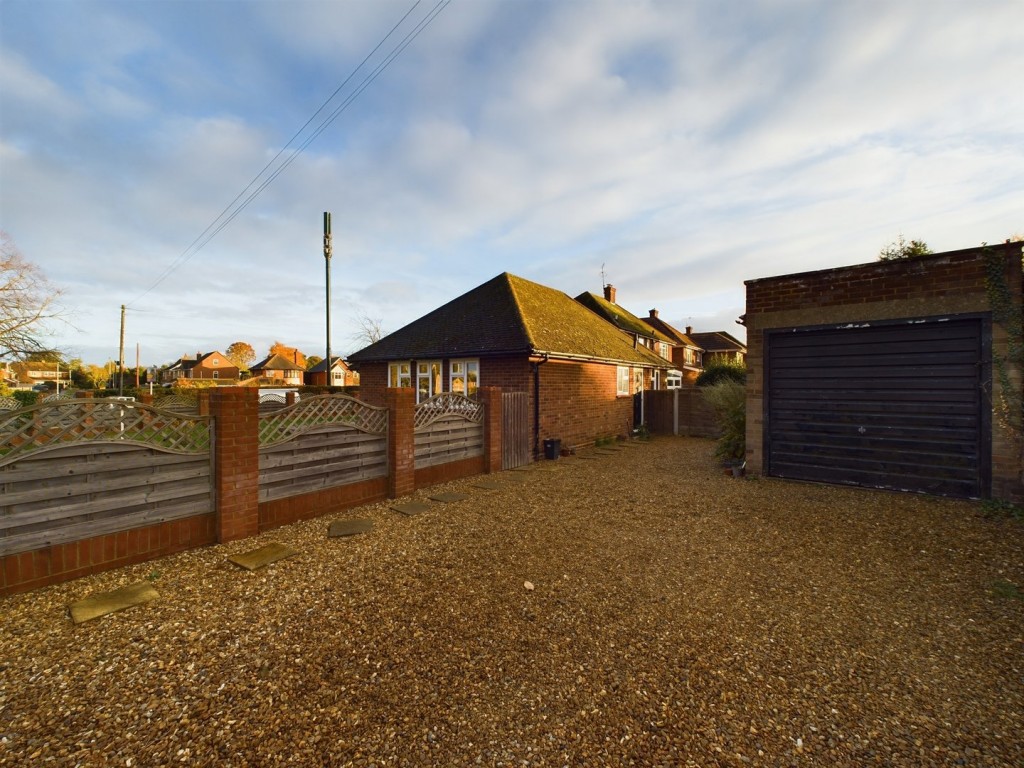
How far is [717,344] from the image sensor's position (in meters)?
47.7

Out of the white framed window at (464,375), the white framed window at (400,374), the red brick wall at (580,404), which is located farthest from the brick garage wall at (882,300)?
the white framed window at (400,374)

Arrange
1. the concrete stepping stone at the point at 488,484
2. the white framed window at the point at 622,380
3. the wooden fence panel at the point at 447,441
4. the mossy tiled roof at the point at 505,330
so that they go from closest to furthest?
the wooden fence panel at the point at 447,441 → the concrete stepping stone at the point at 488,484 → the mossy tiled roof at the point at 505,330 → the white framed window at the point at 622,380

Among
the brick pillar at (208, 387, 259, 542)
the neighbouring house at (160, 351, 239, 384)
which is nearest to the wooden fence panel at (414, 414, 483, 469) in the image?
the brick pillar at (208, 387, 259, 542)

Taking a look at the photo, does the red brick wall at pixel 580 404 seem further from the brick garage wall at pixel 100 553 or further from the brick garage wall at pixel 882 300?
the brick garage wall at pixel 100 553

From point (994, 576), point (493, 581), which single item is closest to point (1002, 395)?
point (994, 576)

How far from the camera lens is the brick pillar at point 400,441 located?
7.20 meters

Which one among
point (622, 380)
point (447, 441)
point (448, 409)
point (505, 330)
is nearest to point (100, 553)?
point (447, 441)

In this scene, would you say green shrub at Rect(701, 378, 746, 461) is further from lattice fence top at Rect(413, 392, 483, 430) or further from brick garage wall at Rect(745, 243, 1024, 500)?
lattice fence top at Rect(413, 392, 483, 430)

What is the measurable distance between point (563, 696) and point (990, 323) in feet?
28.4

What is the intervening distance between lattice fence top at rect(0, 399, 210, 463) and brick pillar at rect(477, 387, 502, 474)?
212 inches

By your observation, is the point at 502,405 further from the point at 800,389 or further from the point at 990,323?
the point at 990,323

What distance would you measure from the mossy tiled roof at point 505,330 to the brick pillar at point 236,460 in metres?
7.27

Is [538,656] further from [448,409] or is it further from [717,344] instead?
[717,344]

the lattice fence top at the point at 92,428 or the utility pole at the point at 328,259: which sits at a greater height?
the utility pole at the point at 328,259
